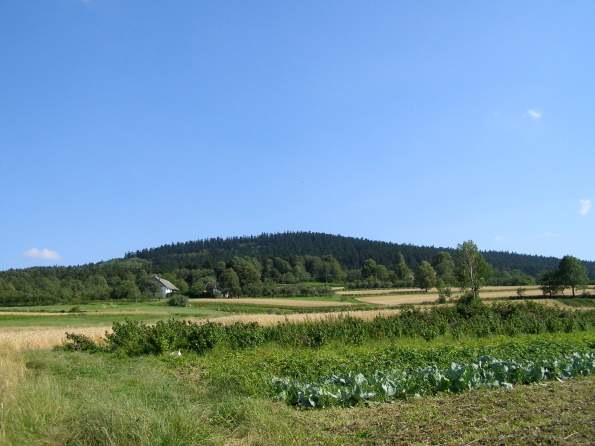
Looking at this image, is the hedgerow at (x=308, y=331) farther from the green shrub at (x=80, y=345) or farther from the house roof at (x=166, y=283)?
the house roof at (x=166, y=283)

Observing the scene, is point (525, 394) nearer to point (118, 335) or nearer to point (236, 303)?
point (118, 335)

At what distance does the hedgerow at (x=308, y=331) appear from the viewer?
2305 centimetres

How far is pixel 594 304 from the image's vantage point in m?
65.9

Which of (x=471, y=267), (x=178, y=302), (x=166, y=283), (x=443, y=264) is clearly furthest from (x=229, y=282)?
(x=471, y=267)

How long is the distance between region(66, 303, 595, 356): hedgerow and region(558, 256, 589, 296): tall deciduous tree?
187 feet

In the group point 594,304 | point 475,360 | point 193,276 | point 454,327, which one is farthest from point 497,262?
point 475,360

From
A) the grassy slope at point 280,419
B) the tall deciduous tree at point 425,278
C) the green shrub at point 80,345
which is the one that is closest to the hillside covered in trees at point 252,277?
the tall deciduous tree at point 425,278

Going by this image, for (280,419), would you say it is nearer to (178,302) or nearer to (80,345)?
(80,345)

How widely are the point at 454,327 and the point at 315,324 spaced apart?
24.0ft

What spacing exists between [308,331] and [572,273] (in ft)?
232

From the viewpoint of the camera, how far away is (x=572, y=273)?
264 ft

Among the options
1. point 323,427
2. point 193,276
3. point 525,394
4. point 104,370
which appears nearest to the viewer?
point 323,427

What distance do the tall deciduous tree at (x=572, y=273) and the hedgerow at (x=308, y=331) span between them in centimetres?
5686

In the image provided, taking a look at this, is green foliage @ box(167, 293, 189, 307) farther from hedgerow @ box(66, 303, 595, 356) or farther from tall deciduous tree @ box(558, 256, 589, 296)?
tall deciduous tree @ box(558, 256, 589, 296)
